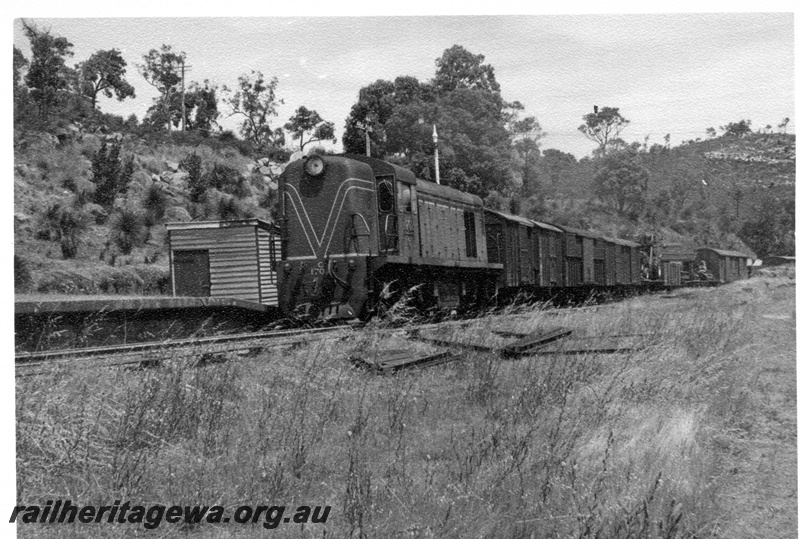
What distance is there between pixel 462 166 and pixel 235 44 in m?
14.8

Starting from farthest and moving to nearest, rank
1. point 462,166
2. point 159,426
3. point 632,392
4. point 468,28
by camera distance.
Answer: point 462,166, point 632,392, point 468,28, point 159,426

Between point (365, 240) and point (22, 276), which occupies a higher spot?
point (365, 240)

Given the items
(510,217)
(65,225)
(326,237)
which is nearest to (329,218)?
(326,237)

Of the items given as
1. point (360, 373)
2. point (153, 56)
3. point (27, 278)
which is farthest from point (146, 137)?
point (360, 373)

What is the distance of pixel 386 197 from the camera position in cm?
1501

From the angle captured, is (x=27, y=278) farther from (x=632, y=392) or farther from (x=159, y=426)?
(x=632, y=392)

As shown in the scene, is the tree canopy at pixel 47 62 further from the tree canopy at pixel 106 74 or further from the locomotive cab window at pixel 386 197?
the locomotive cab window at pixel 386 197

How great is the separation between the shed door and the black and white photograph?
5.01 meters

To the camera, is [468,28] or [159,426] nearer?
[159,426]

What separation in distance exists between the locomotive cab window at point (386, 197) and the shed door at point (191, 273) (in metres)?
9.35

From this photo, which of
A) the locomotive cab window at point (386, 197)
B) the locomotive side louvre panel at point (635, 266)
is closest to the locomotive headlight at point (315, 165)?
the locomotive cab window at point (386, 197)

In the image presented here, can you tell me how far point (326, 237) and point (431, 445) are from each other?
8.81 m

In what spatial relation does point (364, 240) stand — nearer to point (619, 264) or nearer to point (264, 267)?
point (264, 267)

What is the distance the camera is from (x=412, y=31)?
743 cm
